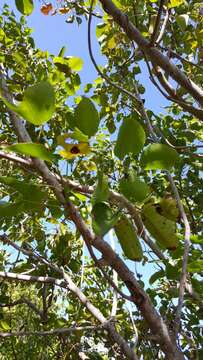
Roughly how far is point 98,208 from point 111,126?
5.88ft

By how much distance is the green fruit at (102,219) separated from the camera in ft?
1.83

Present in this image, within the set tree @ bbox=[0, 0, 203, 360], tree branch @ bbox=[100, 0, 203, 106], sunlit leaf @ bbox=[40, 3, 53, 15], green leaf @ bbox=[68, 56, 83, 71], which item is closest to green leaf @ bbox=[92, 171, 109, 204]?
tree @ bbox=[0, 0, 203, 360]

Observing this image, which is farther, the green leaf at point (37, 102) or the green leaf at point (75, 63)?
the green leaf at point (75, 63)

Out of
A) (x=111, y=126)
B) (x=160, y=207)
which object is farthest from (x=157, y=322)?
(x=111, y=126)

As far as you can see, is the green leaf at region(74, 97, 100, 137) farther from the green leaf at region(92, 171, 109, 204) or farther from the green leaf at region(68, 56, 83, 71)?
the green leaf at region(68, 56, 83, 71)

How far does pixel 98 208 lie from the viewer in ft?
1.90

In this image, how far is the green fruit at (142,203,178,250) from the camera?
647 millimetres

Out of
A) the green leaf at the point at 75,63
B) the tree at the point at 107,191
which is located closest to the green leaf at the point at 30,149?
the tree at the point at 107,191

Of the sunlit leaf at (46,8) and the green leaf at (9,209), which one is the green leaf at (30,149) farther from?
the sunlit leaf at (46,8)

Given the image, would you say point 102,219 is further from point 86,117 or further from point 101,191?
point 86,117

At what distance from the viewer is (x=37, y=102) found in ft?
1.76

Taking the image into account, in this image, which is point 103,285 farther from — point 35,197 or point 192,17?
point 35,197

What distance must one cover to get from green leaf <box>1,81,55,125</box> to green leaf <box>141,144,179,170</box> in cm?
16

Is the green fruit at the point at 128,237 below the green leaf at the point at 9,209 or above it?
below
